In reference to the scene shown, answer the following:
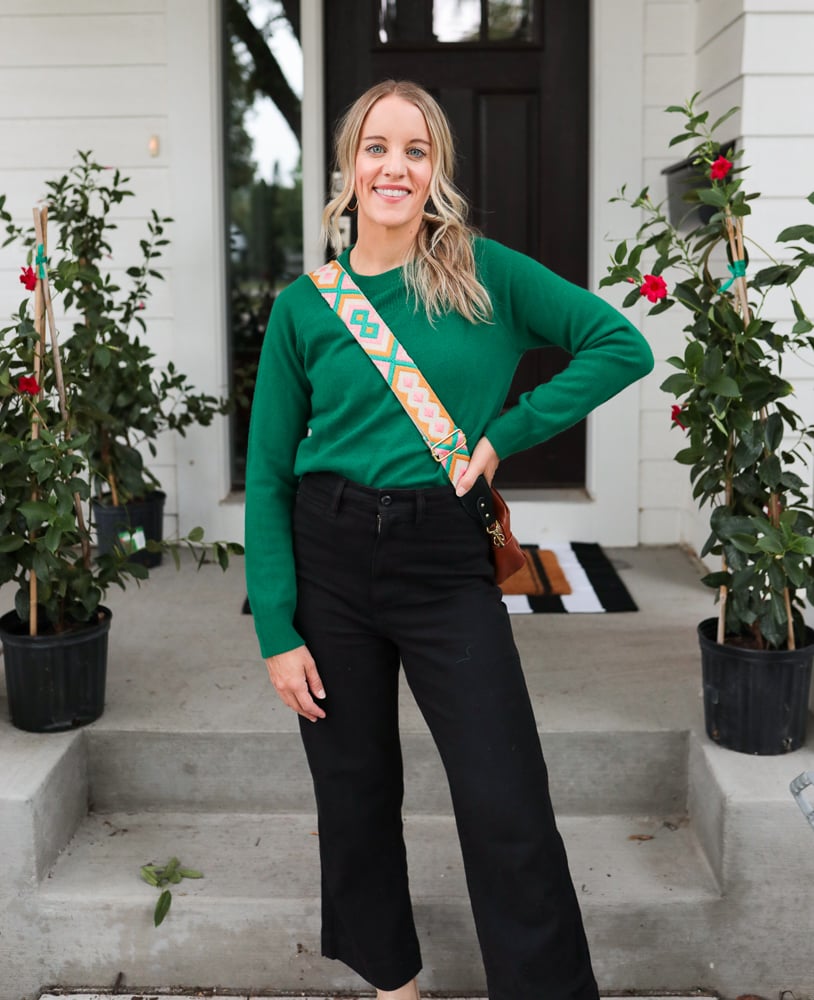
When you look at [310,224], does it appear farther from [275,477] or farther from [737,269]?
[275,477]

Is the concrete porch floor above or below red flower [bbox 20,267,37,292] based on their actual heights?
below

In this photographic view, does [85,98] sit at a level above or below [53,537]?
above

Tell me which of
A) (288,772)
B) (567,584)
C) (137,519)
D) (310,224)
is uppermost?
(310,224)

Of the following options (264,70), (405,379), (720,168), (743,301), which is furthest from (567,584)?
(405,379)

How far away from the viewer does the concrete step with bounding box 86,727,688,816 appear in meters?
2.71

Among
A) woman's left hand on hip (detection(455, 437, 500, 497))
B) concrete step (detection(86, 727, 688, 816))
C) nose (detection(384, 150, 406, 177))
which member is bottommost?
concrete step (detection(86, 727, 688, 816))

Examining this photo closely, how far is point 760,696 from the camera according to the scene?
2521 millimetres

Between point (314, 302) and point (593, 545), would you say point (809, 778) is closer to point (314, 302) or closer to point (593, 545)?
point (314, 302)

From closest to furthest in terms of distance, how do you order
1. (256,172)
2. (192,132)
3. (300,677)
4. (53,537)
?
(300,677), (53,537), (192,132), (256,172)

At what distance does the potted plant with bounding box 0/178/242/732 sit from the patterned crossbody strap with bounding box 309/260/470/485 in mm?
945

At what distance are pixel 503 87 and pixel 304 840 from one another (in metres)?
2.89

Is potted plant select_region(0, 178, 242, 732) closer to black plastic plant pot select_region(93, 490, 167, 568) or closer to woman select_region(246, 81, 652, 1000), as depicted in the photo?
woman select_region(246, 81, 652, 1000)

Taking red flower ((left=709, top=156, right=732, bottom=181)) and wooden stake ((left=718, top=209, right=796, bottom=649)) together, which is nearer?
red flower ((left=709, top=156, right=732, bottom=181))

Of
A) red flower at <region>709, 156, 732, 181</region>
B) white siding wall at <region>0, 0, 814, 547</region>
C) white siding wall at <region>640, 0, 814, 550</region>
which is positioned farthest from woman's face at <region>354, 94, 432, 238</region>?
white siding wall at <region>0, 0, 814, 547</region>
